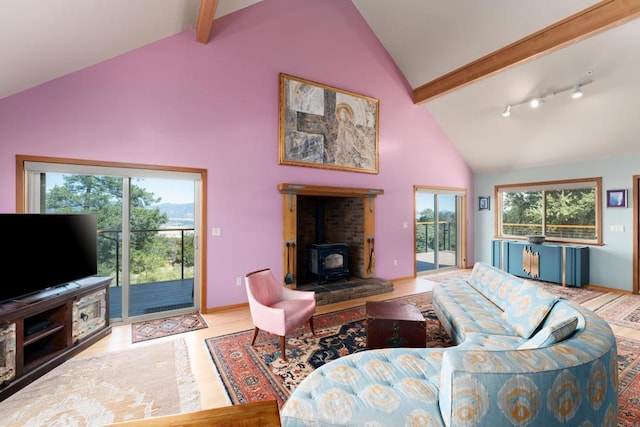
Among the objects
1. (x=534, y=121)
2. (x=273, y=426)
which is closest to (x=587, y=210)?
(x=534, y=121)

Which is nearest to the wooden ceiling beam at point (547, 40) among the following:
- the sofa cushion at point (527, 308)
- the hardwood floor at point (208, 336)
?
the sofa cushion at point (527, 308)

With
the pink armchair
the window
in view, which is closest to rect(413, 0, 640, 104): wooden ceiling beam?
the window

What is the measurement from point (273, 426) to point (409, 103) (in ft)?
19.9

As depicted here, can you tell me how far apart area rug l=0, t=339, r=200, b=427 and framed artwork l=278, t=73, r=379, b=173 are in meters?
3.01

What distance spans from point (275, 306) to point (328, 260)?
75.6 inches

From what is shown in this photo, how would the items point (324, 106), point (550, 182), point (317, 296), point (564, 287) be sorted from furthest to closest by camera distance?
point (550, 182)
point (564, 287)
point (324, 106)
point (317, 296)

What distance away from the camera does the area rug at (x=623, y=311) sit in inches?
141

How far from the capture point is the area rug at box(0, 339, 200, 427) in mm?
1925

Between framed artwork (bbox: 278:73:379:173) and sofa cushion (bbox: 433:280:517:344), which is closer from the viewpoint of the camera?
sofa cushion (bbox: 433:280:517:344)

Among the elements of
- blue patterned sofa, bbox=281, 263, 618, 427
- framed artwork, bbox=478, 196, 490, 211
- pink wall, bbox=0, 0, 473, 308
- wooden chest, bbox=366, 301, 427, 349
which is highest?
pink wall, bbox=0, 0, 473, 308

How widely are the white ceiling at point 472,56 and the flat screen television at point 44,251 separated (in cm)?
132

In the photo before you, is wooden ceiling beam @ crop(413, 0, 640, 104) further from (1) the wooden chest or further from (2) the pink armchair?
(2) the pink armchair

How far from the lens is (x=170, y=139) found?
3607 mm

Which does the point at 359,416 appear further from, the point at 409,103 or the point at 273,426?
the point at 409,103
